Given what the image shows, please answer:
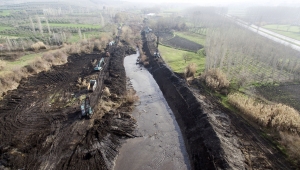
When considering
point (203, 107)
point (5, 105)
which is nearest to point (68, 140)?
point (5, 105)

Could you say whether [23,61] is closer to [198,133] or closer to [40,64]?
[40,64]

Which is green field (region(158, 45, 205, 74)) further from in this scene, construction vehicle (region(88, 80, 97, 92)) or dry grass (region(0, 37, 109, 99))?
dry grass (region(0, 37, 109, 99))

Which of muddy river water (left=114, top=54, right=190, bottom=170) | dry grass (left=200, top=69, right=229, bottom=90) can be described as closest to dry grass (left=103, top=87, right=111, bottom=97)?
muddy river water (left=114, top=54, right=190, bottom=170)

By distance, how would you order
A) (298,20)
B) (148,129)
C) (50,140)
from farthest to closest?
(298,20)
(148,129)
(50,140)

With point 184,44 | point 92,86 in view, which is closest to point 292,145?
point 92,86

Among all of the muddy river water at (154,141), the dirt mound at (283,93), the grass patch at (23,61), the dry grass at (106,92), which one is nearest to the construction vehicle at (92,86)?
the dry grass at (106,92)

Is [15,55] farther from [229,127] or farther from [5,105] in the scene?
[229,127]
